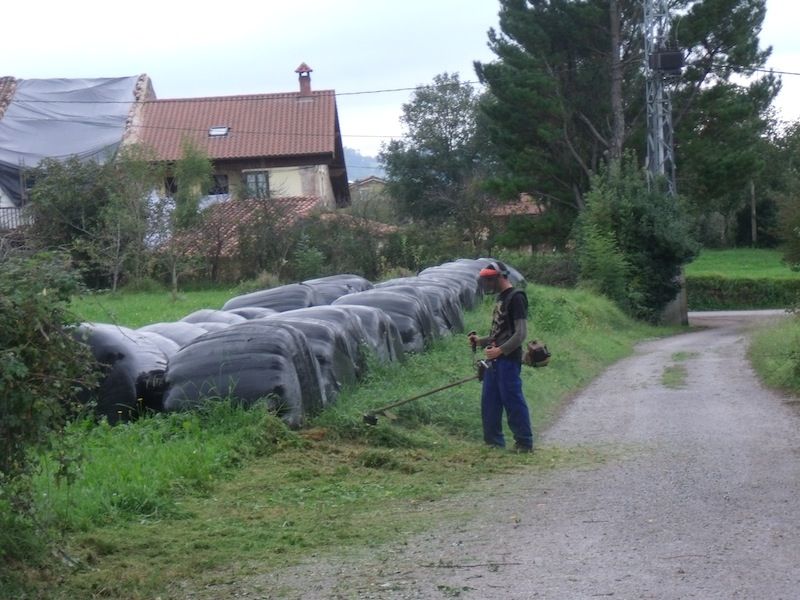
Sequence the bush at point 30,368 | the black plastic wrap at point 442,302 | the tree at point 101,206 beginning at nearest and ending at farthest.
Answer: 1. the bush at point 30,368
2. the black plastic wrap at point 442,302
3. the tree at point 101,206

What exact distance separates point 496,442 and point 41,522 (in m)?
5.12

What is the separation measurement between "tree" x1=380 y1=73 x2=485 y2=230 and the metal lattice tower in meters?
22.5

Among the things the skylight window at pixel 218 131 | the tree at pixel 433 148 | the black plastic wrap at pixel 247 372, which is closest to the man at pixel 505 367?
the black plastic wrap at pixel 247 372

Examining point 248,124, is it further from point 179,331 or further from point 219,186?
point 179,331

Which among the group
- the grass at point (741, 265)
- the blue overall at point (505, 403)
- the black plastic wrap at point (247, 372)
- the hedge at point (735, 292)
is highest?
the black plastic wrap at point (247, 372)

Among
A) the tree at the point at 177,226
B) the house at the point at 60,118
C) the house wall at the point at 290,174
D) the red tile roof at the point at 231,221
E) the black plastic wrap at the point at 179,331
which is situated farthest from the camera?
the house wall at the point at 290,174

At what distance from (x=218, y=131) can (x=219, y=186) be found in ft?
25.7

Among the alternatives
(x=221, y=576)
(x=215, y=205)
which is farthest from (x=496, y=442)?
(x=215, y=205)

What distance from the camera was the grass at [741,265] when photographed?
51938 millimetres

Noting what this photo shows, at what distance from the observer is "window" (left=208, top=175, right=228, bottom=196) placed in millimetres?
41719

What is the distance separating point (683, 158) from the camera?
41.7 meters

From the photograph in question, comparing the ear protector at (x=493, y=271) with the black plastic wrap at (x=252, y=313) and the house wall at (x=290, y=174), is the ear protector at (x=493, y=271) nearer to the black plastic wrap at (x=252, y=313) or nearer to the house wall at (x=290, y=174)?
the black plastic wrap at (x=252, y=313)

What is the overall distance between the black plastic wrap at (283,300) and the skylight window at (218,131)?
34.2 metres

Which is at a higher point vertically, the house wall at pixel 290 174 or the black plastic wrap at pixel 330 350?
the house wall at pixel 290 174
